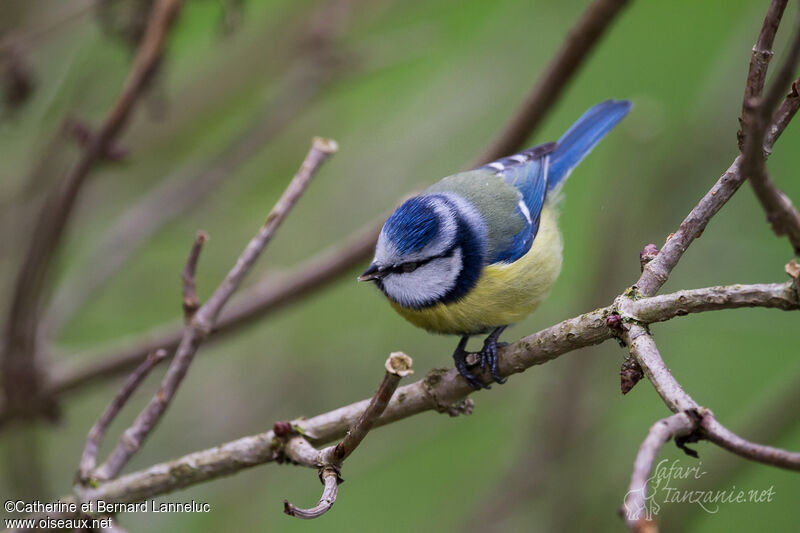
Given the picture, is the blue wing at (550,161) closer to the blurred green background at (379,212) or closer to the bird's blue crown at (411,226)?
the blurred green background at (379,212)

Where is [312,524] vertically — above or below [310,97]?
below

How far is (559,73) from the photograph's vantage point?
2.06 metres

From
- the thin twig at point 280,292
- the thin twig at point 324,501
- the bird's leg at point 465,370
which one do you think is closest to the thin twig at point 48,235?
the thin twig at point 280,292

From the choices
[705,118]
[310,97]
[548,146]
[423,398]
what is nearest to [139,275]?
[310,97]

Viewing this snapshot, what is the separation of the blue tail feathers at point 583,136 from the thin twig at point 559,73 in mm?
573

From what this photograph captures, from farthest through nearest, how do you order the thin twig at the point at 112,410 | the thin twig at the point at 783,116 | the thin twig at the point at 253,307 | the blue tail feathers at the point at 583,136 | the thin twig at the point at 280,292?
the blue tail feathers at the point at 583,136 < the thin twig at the point at 253,307 < the thin twig at the point at 280,292 < the thin twig at the point at 112,410 < the thin twig at the point at 783,116

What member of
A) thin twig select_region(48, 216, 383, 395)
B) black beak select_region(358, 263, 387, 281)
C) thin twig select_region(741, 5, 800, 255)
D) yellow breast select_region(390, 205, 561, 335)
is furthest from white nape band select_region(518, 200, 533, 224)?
thin twig select_region(741, 5, 800, 255)

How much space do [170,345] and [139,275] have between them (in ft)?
3.69

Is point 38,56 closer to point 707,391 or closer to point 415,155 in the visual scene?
point 415,155

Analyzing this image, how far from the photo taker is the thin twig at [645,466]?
86 cm

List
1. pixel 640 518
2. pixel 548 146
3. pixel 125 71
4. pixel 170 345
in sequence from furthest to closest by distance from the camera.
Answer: pixel 125 71 → pixel 548 146 → pixel 170 345 → pixel 640 518

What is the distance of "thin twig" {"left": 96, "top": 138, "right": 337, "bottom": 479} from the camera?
5.46ft

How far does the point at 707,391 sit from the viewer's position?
319 centimetres

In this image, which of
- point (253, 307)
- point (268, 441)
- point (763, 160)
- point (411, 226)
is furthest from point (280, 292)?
point (763, 160)
